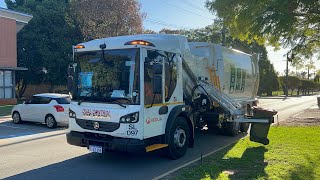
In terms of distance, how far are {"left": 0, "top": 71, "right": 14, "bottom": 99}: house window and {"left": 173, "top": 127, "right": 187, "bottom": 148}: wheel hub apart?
23273 millimetres

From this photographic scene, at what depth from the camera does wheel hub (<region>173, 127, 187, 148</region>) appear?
28.0 feet

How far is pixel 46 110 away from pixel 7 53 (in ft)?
52.0

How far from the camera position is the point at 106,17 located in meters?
31.0

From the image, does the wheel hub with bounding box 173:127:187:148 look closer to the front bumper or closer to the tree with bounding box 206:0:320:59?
the front bumper

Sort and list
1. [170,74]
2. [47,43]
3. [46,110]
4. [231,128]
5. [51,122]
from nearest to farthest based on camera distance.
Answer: [170,74], [231,128], [51,122], [46,110], [47,43]

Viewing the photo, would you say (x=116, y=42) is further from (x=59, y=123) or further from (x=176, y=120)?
(x=59, y=123)

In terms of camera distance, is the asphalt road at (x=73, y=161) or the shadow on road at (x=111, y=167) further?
the asphalt road at (x=73, y=161)

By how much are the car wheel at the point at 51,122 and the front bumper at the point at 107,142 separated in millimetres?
7113

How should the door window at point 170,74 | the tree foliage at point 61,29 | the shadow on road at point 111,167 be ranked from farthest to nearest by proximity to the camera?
the tree foliage at point 61,29
the door window at point 170,74
the shadow on road at point 111,167

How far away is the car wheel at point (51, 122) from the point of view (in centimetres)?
1489

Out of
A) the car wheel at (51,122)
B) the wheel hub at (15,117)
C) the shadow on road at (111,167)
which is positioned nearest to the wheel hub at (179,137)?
the shadow on road at (111,167)

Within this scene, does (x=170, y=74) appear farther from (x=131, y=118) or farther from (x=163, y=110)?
(x=131, y=118)

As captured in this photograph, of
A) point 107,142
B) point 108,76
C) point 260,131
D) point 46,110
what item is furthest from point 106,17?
point 107,142

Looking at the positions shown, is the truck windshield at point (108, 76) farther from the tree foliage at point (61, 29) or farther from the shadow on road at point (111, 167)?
the tree foliage at point (61, 29)
